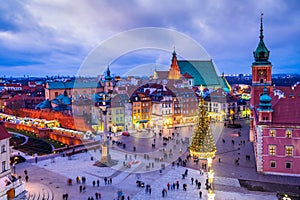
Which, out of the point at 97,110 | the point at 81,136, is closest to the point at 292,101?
the point at 81,136

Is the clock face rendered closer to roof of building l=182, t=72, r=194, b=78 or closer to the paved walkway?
the paved walkway

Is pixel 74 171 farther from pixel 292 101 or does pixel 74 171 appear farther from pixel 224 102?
pixel 224 102

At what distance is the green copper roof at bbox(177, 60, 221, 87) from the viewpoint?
108325 millimetres

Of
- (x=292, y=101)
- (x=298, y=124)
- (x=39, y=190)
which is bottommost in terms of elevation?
(x=39, y=190)

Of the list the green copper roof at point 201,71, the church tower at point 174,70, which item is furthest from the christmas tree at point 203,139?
the church tower at point 174,70

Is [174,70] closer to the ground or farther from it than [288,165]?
farther from it

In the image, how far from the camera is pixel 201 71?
111562mm

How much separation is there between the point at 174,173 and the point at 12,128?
44.1m

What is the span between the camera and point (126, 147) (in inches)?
1745

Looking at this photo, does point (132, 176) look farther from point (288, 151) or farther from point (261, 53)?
point (261, 53)

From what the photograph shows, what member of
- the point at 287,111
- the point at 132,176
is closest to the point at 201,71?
the point at 287,111

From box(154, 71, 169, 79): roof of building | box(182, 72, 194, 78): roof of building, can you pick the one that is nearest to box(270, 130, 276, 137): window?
box(182, 72, 194, 78): roof of building

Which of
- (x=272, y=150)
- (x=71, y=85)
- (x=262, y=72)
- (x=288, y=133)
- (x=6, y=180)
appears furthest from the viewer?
(x=71, y=85)

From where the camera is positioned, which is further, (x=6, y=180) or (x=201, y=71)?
(x=201, y=71)
